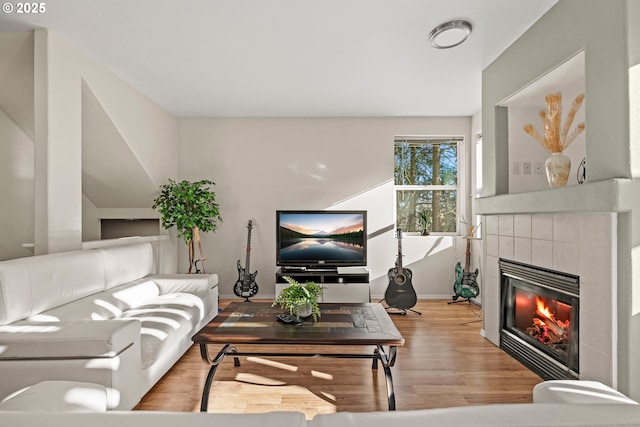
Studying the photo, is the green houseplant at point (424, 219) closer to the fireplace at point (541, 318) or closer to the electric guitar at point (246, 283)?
the fireplace at point (541, 318)

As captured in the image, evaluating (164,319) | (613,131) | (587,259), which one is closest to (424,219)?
(587,259)

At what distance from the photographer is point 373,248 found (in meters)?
5.27

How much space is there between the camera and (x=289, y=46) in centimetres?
309

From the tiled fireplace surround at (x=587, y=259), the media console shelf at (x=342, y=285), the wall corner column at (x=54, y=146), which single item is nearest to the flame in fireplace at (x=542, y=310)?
the tiled fireplace surround at (x=587, y=259)

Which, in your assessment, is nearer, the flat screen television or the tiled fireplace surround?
the tiled fireplace surround

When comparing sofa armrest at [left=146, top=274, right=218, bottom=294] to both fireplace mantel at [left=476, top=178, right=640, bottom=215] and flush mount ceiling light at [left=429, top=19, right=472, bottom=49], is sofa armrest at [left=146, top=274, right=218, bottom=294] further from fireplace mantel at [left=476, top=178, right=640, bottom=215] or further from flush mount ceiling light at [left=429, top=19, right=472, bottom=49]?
flush mount ceiling light at [left=429, top=19, right=472, bottom=49]

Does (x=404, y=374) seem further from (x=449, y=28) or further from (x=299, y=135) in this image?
(x=299, y=135)

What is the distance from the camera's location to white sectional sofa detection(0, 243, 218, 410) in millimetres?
1935

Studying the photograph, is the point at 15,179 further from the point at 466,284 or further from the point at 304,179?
the point at 466,284

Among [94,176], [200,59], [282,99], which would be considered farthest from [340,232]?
[94,176]

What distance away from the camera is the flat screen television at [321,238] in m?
4.96

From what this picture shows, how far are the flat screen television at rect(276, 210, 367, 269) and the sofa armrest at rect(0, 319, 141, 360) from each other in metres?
2.99

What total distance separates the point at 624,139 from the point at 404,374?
6.77 ft

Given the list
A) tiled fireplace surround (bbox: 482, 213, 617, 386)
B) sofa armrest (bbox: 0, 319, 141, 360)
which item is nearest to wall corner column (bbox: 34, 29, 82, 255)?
sofa armrest (bbox: 0, 319, 141, 360)
